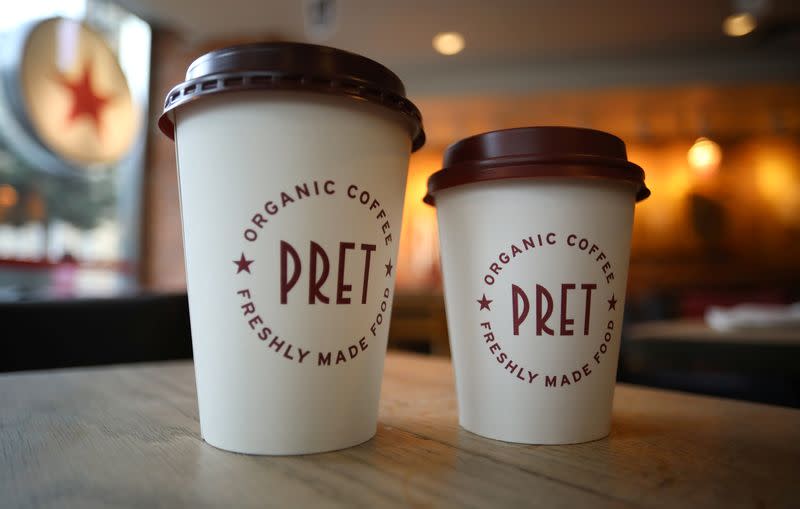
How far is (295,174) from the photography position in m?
0.36

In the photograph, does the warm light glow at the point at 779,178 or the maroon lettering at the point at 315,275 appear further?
the warm light glow at the point at 779,178

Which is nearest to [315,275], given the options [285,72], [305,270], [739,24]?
[305,270]

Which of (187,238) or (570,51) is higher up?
(570,51)

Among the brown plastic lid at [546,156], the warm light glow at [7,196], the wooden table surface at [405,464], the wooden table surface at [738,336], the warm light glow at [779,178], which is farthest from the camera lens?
the warm light glow at [779,178]

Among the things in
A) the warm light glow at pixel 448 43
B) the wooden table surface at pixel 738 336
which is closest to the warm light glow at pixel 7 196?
the warm light glow at pixel 448 43

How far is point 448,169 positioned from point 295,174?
→ 0.14 metres

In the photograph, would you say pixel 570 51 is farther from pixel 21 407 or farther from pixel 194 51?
pixel 21 407

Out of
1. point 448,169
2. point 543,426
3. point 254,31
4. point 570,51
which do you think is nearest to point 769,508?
point 543,426

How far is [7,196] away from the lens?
3.10m

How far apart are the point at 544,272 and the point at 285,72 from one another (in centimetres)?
23

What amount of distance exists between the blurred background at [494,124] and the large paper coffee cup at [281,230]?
36.9 inches

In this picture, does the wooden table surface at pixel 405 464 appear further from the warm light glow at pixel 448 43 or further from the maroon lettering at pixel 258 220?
the warm light glow at pixel 448 43

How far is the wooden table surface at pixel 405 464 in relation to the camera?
287 millimetres

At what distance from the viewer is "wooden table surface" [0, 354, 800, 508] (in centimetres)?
29
